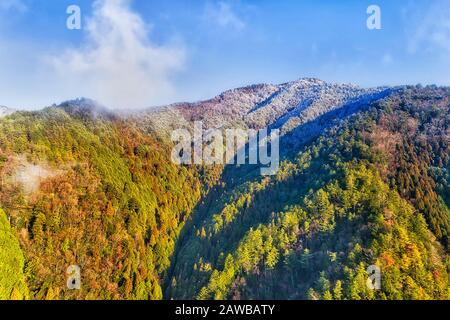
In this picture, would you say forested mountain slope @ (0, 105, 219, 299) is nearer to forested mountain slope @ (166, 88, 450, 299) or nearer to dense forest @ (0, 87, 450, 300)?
dense forest @ (0, 87, 450, 300)

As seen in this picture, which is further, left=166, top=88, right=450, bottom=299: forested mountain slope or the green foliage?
left=166, top=88, right=450, bottom=299: forested mountain slope

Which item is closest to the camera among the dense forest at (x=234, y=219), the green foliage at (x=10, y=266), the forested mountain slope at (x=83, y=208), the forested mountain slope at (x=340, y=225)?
the green foliage at (x=10, y=266)

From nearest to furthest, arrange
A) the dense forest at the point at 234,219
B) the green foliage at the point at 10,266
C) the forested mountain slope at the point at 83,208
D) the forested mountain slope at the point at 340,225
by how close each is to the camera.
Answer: the green foliage at the point at 10,266 → the forested mountain slope at the point at 340,225 → the dense forest at the point at 234,219 → the forested mountain slope at the point at 83,208

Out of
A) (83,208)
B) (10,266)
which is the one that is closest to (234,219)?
(83,208)

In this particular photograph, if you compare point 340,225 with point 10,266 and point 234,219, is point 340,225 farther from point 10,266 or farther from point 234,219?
point 10,266

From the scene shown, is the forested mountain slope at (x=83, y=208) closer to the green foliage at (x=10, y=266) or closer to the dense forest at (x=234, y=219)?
the dense forest at (x=234, y=219)

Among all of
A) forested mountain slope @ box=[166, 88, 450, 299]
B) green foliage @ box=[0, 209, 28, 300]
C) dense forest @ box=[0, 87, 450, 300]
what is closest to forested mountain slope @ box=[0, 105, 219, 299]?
dense forest @ box=[0, 87, 450, 300]

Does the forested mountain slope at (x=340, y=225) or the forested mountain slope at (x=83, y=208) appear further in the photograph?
the forested mountain slope at (x=83, y=208)

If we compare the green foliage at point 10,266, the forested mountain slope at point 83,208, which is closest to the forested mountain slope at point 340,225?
the forested mountain slope at point 83,208
